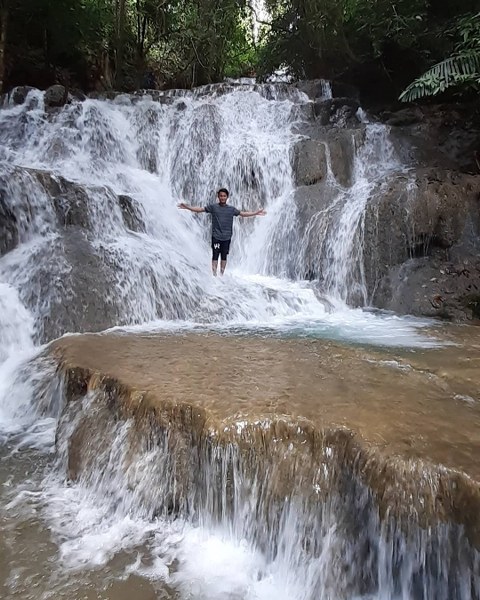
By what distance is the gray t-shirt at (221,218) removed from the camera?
7531mm

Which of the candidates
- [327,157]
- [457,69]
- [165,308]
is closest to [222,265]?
[165,308]

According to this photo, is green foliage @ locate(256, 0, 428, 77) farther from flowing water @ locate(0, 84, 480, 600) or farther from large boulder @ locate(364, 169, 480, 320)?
large boulder @ locate(364, 169, 480, 320)

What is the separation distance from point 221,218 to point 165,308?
5.70ft

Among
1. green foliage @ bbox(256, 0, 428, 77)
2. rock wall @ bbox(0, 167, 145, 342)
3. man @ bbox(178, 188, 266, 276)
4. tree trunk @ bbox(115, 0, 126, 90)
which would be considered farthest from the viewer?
tree trunk @ bbox(115, 0, 126, 90)

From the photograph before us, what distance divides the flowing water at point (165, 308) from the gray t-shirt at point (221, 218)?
0.65 m

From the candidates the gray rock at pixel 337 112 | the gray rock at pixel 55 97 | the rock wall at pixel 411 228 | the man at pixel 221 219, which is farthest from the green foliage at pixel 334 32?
the man at pixel 221 219

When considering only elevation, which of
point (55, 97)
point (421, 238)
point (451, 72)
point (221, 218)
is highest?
point (55, 97)

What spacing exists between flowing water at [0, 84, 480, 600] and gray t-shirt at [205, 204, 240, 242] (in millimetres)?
646

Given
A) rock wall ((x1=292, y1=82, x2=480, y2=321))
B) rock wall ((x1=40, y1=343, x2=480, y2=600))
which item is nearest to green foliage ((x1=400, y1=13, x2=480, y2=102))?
rock wall ((x1=292, y1=82, x2=480, y2=321))

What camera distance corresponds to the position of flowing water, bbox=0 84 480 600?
→ 268 centimetres

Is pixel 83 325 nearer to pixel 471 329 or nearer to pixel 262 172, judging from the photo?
pixel 471 329

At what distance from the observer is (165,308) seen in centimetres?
674

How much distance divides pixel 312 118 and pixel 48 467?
1039cm

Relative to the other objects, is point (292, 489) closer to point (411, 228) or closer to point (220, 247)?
point (220, 247)
